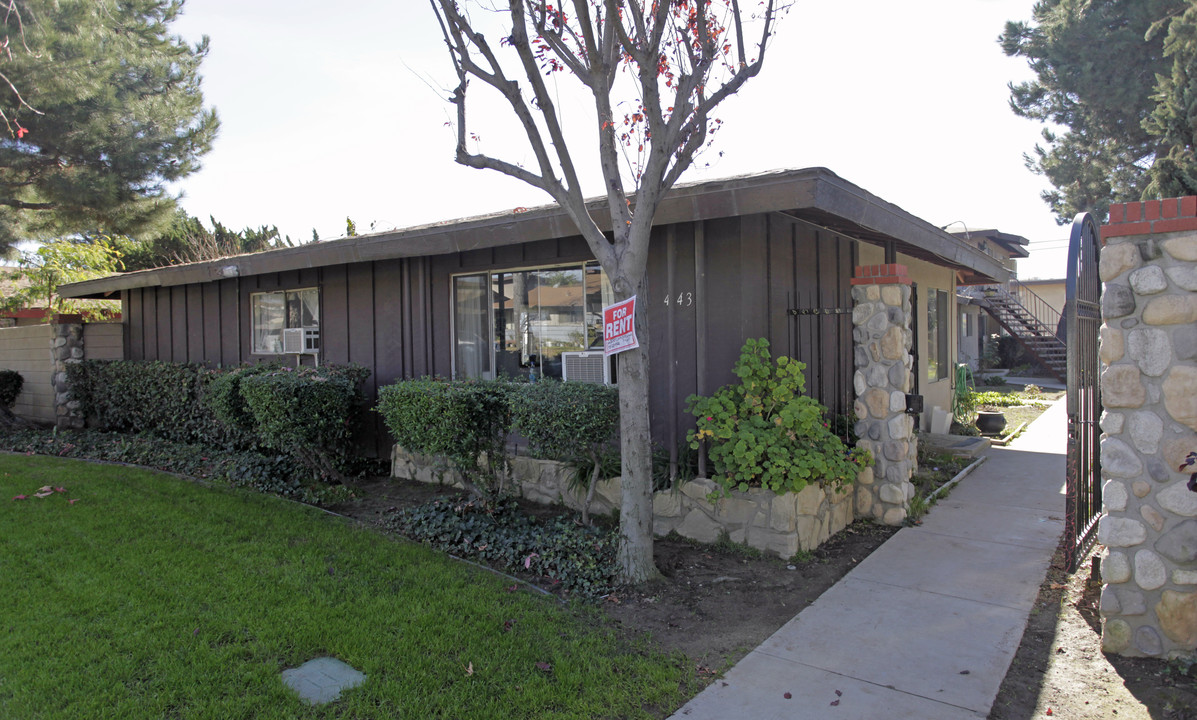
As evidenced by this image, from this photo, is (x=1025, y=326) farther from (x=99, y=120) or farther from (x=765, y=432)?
(x=99, y=120)

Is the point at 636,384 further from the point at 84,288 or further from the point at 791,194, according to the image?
the point at 84,288

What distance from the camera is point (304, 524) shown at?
552 cm

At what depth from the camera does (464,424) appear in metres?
5.37

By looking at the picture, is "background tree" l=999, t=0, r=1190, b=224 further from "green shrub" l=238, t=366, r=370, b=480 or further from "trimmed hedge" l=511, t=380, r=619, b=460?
"green shrub" l=238, t=366, r=370, b=480

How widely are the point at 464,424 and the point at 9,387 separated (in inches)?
390

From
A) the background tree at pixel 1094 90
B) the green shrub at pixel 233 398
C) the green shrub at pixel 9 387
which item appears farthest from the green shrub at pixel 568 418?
the background tree at pixel 1094 90

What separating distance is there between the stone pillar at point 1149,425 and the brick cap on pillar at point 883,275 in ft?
6.81

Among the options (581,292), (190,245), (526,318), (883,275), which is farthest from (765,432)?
(190,245)

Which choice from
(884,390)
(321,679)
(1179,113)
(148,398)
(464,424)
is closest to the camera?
(321,679)

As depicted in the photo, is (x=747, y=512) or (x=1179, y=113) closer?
(x=747, y=512)

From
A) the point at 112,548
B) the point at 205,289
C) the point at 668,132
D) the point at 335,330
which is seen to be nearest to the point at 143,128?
the point at 205,289

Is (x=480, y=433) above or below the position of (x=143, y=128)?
below

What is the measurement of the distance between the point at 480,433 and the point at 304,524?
157cm

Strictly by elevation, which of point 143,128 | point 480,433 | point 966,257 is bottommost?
point 480,433
